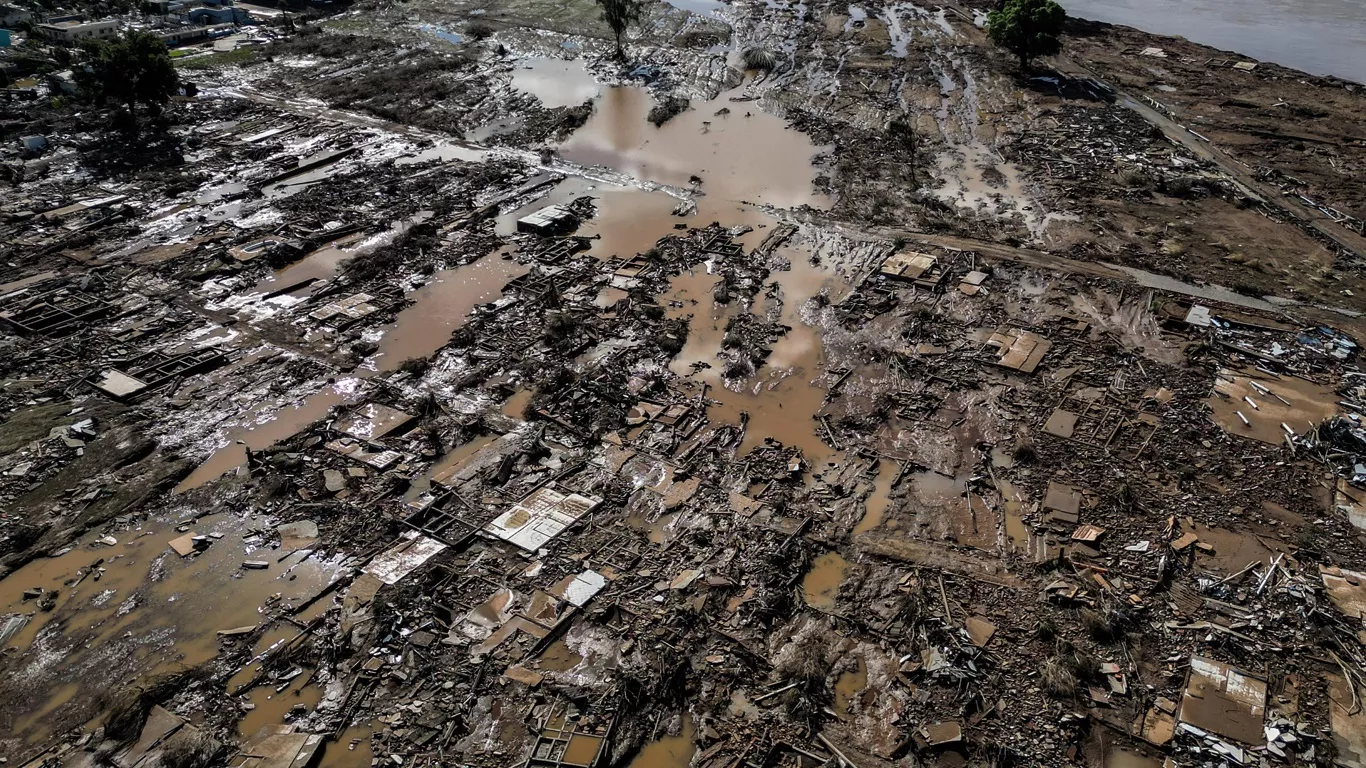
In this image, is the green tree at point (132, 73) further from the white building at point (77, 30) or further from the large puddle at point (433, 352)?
the large puddle at point (433, 352)

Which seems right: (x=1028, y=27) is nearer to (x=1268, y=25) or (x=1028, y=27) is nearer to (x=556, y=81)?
(x=1268, y=25)

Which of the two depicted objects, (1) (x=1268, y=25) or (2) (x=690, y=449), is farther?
(1) (x=1268, y=25)

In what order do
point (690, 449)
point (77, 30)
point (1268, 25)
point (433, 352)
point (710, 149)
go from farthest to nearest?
1. point (1268, 25)
2. point (77, 30)
3. point (710, 149)
4. point (433, 352)
5. point (690, 449)

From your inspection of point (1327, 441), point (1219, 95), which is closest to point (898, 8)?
point (1219, 95)

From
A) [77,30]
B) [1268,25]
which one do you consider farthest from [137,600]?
[1268,25]

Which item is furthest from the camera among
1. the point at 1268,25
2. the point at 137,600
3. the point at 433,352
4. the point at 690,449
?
the point at 1268,25
